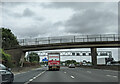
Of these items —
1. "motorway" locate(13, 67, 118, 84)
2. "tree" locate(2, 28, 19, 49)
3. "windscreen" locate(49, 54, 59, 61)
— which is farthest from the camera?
"tree" locate(2, 28, 19, 49)

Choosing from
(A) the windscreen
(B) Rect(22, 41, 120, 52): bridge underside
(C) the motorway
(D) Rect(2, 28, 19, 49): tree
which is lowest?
(C) the motorway

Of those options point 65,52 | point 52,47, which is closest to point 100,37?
point 52,47

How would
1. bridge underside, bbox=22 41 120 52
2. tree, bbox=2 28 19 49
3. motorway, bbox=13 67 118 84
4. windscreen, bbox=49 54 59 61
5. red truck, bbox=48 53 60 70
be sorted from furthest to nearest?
tree, bbox=2 28 19 49, bridge underside, bbox=22 41 120 52, windscreen, bbox=49 54 59 61, red truck, bbox=48 53 60 70, motorway, bbox=13 67 118 84

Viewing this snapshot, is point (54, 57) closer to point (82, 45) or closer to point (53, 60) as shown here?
point (53, 60)

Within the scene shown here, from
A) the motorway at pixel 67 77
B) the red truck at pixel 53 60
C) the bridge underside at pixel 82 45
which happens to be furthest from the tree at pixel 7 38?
the motorway at pixel 67 77

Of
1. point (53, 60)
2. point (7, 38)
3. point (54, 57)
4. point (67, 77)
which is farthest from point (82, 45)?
point (7, 38)

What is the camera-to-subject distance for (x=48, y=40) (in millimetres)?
43750

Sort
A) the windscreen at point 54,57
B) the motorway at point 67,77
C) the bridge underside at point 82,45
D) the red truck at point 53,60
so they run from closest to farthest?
the motorway at point 67,77 → the red truck at point 53,60 → the windscreen at point 54,57 → the bridge underside at point 82,45

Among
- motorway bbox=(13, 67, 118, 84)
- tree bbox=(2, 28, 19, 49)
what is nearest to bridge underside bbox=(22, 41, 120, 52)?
motorway bbox=(13, 67, 118, 84)

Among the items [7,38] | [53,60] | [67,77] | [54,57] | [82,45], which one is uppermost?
[7,38]

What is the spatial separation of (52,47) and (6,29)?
42470 millimetres

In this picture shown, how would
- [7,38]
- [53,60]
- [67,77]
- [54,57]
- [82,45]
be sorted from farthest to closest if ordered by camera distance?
[7,38], [82,45], [54,57], [53,60], [67,77]

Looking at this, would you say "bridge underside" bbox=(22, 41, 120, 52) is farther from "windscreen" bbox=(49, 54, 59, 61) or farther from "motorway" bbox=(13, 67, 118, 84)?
"motorway" bbox=(13, 67, 118, 84)

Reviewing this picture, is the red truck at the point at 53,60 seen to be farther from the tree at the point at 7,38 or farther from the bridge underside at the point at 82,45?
the tree at the point at 7,38
